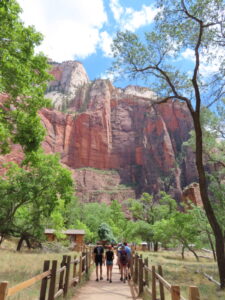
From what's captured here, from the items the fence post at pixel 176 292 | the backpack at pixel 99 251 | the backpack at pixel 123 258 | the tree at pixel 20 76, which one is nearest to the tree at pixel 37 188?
the backpack at pixel 99 251

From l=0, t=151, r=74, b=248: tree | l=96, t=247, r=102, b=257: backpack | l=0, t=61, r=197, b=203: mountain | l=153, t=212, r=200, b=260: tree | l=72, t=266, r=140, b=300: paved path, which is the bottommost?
l=72, t=266, r=140, b=300: paved path

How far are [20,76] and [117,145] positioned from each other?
99420 mm

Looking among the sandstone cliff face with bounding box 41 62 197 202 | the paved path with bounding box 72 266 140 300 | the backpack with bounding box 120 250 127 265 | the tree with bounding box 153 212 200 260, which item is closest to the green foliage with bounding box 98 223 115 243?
the tree with bounding box 153 212 200 260

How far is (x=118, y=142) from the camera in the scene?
358ft

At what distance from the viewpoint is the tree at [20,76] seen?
9.05 meters

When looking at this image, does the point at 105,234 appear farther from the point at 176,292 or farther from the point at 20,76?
the point at 176,292

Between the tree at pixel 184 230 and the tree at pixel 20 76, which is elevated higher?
the tree at pixel 20 76

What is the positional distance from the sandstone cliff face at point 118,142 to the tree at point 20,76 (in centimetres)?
8023

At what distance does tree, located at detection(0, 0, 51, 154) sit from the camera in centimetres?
905

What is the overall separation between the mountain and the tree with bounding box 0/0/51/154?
3155 inches

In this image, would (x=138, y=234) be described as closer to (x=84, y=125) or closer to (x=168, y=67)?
(x=168, y=67)

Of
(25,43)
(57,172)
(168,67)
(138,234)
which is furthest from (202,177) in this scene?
(138,234)

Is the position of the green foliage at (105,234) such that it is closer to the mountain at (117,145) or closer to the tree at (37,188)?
the tree at (37,188)

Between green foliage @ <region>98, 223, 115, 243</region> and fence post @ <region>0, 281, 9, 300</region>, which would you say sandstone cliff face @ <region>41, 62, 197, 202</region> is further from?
fence post @ <region>0, 281, 9, 300</region>
